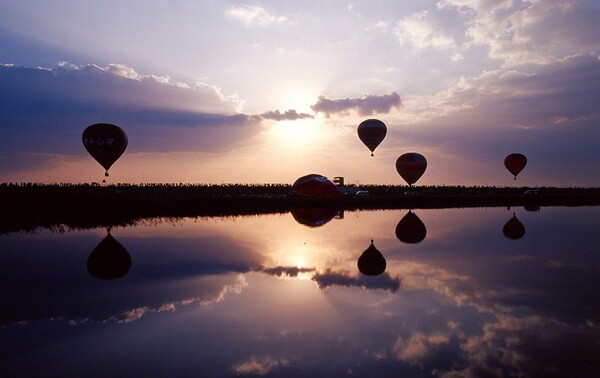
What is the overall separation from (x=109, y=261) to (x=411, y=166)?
232ft

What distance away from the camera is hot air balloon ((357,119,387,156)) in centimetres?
→ 7044

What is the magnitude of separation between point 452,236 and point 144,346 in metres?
22.0

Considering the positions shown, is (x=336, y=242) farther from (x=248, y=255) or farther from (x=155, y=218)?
(x=155, y=218)

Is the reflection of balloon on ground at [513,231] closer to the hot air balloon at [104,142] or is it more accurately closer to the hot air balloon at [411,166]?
the hot air balloon at [104,142]

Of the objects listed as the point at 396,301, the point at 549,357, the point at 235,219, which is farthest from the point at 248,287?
the point at 235,219

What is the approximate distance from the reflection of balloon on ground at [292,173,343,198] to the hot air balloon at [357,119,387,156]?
10.1 metres

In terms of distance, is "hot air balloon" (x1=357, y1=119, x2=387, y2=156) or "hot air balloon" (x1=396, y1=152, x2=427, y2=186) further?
"hot air balloon" (x1=396, y1=152, x2=427, y2=186)

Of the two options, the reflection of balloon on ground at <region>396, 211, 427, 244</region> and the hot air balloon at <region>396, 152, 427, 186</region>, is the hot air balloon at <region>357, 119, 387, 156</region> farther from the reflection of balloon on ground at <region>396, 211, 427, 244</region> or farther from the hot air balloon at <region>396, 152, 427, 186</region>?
the reflection of balloon on ground at <region>396, 211, 427, 244</region>

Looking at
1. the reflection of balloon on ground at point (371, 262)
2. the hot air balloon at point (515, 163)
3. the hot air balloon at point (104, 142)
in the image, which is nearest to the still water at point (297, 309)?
the reflection of balloon on ground at point (371, 262)

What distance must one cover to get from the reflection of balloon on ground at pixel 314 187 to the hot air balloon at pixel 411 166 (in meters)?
22.0

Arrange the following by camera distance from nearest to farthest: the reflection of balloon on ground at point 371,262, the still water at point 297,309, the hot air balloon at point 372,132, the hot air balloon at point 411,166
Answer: the still water at point 297,309
the reflection of balloon on ground at point 371,262
the hot air balloon at point 372,132
the hot air balloon at point 411,166

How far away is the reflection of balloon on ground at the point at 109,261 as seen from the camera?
637 inches

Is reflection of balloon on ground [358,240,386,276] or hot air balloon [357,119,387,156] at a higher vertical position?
hot air balloon [357,119,387,156]

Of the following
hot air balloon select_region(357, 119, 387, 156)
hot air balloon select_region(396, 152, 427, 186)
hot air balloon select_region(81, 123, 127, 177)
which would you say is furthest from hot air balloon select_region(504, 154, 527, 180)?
hot air balloon select_region(81, 123, 127, 177)
